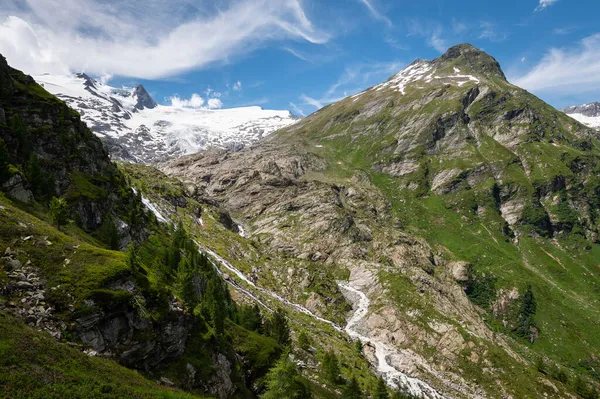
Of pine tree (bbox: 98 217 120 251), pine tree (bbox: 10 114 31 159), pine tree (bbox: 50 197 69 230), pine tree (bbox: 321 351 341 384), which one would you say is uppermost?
pine tree (bbox: 10 114 31 159)

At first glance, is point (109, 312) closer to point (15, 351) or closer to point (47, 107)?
point (15, 351)

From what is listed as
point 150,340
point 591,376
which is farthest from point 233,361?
point 591,376

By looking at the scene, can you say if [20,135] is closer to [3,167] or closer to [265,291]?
[3,167]

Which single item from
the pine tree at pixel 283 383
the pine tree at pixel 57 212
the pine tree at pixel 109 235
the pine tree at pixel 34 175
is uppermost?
the pine tree at pixel 34 175

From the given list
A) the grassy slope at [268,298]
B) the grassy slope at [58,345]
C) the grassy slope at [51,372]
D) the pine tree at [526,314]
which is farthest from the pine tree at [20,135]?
the pine tree at [526,314]

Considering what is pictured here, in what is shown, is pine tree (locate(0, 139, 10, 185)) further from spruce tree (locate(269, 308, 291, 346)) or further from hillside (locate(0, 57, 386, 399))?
spruce tree (locate(269, 308, 291, 346))

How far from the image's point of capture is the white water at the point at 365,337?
336ft

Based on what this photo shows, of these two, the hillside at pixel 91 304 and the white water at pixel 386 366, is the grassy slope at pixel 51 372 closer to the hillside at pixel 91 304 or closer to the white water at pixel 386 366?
the hillside at pixel 91 304

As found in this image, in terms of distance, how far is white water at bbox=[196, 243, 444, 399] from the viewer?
102 metres

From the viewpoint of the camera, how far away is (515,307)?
18988cm

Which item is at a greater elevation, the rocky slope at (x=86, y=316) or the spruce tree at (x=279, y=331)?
the rocky slope at (x=86, y=316)

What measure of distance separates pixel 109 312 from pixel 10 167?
3529 centimetres

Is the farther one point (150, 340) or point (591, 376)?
point (591, 376)

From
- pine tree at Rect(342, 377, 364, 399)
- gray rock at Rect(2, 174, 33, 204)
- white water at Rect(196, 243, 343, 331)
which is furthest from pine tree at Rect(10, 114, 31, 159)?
white water at Rect(196, 243, 343, 331)
